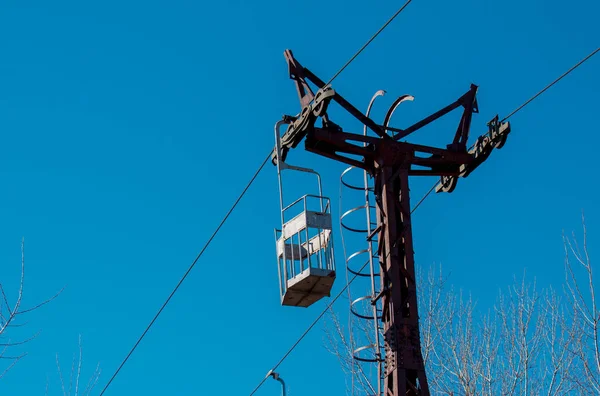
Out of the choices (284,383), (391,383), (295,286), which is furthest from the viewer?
(284,383)

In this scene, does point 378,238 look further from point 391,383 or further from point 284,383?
point 284,383

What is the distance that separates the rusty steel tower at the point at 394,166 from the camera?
1019cm

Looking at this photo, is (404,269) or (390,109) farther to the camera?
(390,109)

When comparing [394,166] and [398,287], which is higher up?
[394,166]

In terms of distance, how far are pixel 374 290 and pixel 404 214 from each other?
36.0 inches

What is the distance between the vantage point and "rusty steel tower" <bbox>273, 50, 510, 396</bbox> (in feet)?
33.4

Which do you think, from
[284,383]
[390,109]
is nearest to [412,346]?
[390,109]

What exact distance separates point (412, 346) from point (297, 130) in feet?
8.94

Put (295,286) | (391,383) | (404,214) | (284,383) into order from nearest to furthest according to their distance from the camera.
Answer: (391,383) < (404,214) < (295,286) < (284,383)

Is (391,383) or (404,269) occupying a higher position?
(404,269)

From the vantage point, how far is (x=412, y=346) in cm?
1022

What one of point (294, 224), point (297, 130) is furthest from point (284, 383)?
point (297, 130)

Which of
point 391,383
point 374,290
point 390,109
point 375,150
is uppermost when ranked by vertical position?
point 390,109

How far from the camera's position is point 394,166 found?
440 inches
